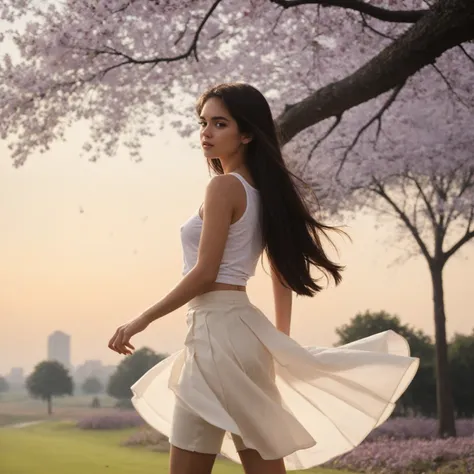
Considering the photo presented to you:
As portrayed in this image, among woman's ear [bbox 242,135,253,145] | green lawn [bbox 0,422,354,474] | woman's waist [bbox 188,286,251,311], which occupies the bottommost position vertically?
green lawn [bbox 0,422,354,474]

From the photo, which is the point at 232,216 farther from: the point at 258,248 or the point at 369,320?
the point at 369,320

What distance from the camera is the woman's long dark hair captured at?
119 inches

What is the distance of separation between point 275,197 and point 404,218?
927 cm

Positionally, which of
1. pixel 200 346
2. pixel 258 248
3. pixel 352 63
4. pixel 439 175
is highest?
pixel 352 63

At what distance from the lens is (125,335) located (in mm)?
2705

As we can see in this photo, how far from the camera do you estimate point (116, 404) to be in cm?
1252

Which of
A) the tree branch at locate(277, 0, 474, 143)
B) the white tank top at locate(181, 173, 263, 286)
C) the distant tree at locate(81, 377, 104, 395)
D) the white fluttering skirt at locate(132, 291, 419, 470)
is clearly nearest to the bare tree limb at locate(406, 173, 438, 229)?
the tree branch at locate(277, 0, 474, 143)

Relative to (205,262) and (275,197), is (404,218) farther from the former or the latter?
(205,262)

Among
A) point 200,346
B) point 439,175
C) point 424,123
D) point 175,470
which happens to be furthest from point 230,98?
point 439,175

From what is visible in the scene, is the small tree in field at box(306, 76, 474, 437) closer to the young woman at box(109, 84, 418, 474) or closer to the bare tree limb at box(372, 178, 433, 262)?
the bare tree limb at box(372, 178, 433, 262)

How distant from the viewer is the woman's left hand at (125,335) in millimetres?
2703

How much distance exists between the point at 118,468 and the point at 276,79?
5.37m

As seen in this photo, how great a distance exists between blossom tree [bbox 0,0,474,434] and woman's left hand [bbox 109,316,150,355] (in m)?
3.98

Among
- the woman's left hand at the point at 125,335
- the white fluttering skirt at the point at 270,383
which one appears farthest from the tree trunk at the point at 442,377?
the woman's left hand at the point at 125,335
